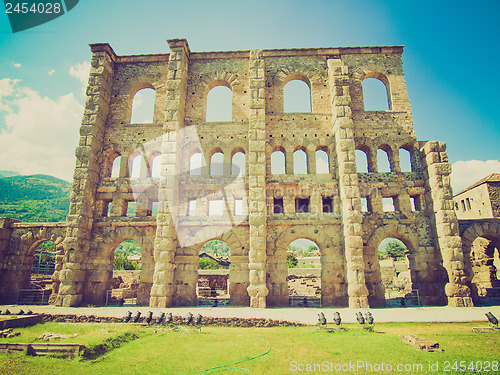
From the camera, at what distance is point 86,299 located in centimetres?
1442

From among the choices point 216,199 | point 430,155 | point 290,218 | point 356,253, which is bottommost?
point 356,253

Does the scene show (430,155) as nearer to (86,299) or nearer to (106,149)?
(106,149)

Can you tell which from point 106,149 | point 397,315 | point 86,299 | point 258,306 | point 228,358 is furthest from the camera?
point 106,149

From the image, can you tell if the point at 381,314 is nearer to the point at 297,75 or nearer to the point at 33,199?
the point at 297,75

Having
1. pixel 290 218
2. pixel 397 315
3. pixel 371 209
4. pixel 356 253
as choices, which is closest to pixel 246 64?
pixel 290 218

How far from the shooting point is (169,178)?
14.5 m

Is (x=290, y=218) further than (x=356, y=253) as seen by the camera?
Yes

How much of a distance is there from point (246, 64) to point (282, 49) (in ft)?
7.50

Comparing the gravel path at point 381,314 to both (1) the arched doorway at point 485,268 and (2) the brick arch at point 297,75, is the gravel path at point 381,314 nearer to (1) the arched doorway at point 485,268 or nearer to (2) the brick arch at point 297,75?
(1) the arched doorway at point 485,268

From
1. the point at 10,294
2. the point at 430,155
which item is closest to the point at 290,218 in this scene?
the point at 430,155

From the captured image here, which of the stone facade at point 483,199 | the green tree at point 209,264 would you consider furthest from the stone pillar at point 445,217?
the green tree at point 209,264

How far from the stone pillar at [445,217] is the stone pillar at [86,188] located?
16.5 metres

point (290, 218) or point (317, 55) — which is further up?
point (317, 55)

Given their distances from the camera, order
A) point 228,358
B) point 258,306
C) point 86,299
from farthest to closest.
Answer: point 86,299 < point 258,306 < point 228,358
